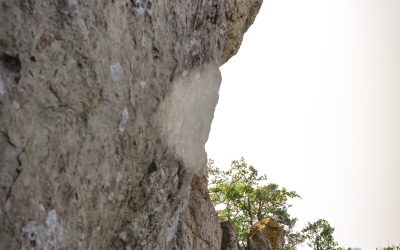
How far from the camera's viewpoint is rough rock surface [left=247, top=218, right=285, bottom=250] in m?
24.7

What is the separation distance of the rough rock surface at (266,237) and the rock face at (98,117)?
55.1ft

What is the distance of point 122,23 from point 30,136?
2.79 metres

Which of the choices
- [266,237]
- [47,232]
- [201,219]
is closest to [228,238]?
[266,237]

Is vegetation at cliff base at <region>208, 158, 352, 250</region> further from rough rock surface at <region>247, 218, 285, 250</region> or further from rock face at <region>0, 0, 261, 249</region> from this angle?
rock face at <region>0, 0, 261, 249</region>

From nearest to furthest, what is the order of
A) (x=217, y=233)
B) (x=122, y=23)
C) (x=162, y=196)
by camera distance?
(x=122, y=23) → (x=162, y=196) → (x=217, y=233)

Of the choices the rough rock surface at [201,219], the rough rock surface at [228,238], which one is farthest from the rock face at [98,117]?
the rough rock surface at [228,238]

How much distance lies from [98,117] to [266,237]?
21.8 meters

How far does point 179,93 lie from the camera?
8.45 meters

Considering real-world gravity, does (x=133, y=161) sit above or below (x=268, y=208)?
below

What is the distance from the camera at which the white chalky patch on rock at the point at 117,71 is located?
6242mm

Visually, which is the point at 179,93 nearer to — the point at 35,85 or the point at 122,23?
the point at 122,23

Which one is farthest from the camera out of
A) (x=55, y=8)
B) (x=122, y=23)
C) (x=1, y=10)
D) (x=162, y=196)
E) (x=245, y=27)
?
(x=245, y=27)

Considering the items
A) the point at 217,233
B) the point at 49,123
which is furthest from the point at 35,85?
the point at 217,233

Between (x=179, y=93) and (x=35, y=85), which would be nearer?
(x=35, y=85)
